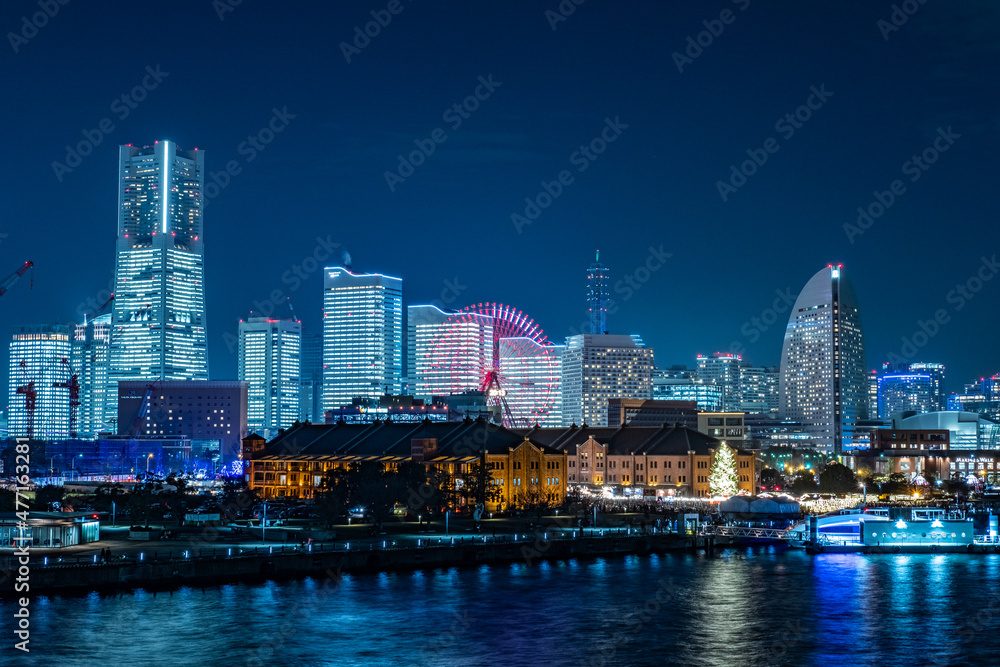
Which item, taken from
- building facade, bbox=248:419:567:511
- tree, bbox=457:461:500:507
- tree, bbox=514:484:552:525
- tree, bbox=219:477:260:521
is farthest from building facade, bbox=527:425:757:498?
tree, bbox=219:477:260:521

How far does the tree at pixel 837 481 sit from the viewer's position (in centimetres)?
18762

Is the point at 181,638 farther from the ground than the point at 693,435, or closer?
closer

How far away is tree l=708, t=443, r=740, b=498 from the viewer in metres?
147

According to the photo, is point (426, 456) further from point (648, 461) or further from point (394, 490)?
point (648, 461)

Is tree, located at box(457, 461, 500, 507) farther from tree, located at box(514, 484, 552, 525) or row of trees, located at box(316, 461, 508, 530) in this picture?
tree, located at box(514, 484, 552, 525)

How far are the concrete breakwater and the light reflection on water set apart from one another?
2.00m

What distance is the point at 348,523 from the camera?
112 metres

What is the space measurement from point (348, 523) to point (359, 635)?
50.5m

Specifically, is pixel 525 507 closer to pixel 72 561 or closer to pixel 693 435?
pixel 693 435

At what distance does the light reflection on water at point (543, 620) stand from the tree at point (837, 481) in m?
100

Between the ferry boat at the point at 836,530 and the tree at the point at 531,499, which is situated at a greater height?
the tree at the point at 531,499

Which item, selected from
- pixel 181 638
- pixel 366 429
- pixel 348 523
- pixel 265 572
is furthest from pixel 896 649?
pixel 366 429

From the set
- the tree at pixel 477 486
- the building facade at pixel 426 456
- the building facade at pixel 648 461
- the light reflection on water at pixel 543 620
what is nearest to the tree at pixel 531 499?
the building facade at pixel 426 456

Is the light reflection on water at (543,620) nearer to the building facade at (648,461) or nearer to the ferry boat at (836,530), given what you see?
the ferry boat at (836,530)
